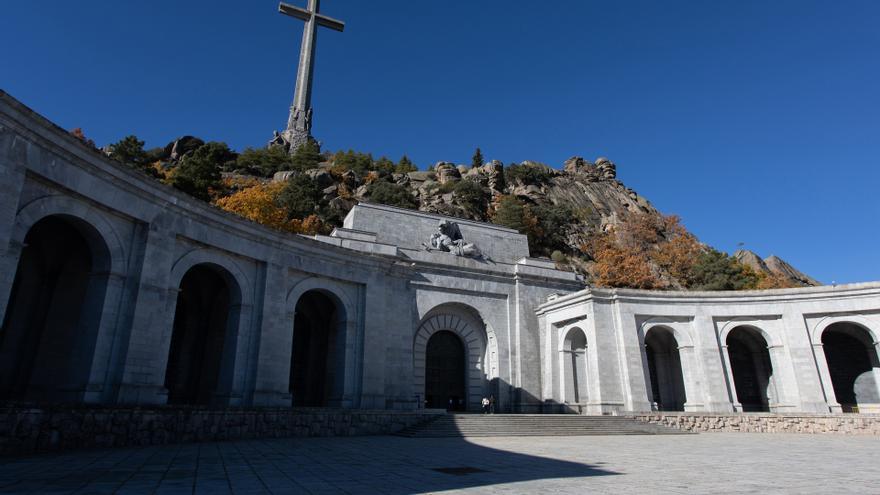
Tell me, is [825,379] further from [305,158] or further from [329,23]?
[329,23]

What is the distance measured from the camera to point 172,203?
17.3 metres

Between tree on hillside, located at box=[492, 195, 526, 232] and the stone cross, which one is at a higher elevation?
the stone cross

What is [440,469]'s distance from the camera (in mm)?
9938

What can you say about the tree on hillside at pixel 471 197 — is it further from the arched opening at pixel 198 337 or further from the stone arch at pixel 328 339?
the arched opening at pixel 198 337

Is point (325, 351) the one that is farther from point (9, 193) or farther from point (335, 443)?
point (9, 193)

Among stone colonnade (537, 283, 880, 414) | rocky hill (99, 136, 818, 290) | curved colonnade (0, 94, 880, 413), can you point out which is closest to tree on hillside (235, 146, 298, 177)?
rocky hill (99, 136, 818, 290)

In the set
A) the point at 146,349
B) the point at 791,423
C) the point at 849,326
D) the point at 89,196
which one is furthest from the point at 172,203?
the point at 849,326

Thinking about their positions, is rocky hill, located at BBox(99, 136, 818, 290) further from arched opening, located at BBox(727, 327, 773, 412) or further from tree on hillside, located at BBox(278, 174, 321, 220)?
arched opening, located at BBox(727, 327, 773, 412)

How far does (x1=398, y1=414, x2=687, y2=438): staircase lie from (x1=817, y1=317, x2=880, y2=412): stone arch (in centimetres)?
1151

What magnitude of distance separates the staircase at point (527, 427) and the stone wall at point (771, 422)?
29.3 inches

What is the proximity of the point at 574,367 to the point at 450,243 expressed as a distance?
9.39 metres

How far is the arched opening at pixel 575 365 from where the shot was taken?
26.8m

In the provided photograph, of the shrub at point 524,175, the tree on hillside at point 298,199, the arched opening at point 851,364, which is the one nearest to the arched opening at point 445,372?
the arched opening at point 851,364

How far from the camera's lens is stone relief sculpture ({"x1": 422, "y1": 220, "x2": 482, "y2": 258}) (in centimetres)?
2919
